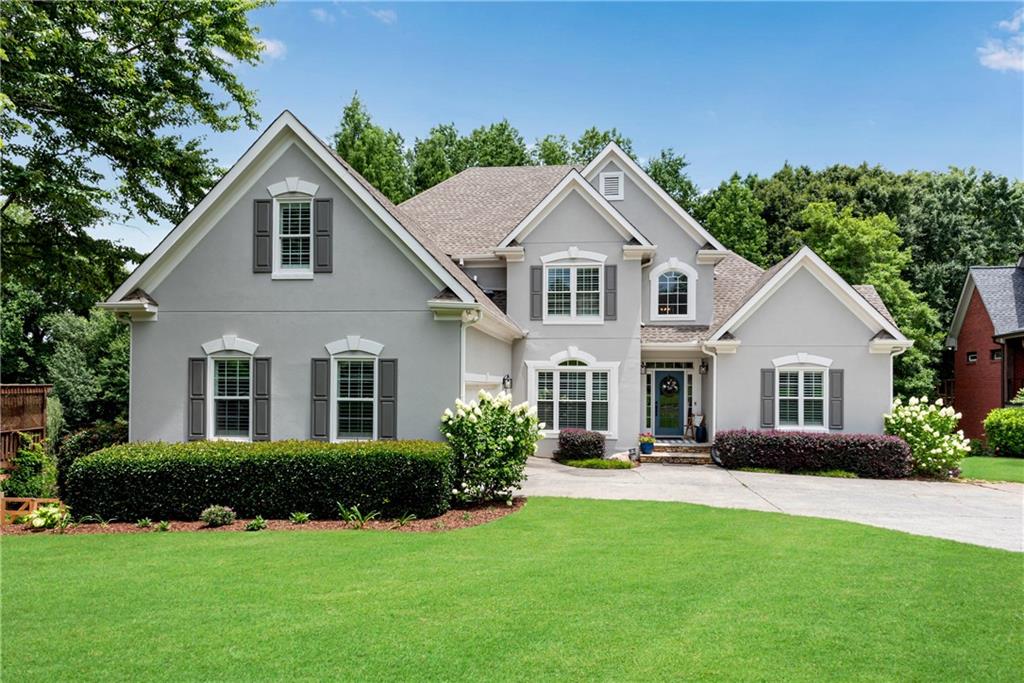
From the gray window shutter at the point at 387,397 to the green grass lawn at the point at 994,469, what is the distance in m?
15.5

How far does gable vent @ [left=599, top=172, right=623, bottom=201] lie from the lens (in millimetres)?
21688

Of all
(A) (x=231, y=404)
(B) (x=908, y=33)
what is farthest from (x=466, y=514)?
(B) (x=908, y=33)

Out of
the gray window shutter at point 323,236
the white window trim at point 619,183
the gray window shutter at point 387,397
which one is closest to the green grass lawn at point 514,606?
the gray window shutter at point 387,397

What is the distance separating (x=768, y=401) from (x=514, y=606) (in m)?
14.4

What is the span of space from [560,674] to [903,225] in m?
39.4

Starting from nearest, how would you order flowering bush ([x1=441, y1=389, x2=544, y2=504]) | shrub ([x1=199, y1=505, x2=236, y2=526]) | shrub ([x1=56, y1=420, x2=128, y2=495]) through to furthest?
1. shrub ([x1=199, y1=505, x2=236, y2=526])
2. flowering bush ([x1=441, y1=389, x2=544, y2=504])
3. shrub ([x1=56, y1=420, x2=128, y2=495])

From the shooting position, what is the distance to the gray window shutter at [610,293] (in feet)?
62.7

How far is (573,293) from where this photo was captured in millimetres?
19562

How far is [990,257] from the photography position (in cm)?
3494

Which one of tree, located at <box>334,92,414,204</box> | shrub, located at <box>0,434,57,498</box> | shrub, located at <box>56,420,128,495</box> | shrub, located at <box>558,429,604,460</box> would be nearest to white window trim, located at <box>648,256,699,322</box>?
shrub, located at <box>558,429,604,460</box>

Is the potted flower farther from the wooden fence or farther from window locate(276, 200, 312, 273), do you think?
the wooden fence

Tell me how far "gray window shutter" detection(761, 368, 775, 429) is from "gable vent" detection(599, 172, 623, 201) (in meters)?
7.65

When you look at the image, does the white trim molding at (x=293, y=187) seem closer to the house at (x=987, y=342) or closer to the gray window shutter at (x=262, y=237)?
the gray window shutter at (x=262, y=237)

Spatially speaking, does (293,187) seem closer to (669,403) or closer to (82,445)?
(82,445)
